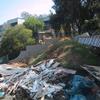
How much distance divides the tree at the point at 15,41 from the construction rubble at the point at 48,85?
60.2 feet

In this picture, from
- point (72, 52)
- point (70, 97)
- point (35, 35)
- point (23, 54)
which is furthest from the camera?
point (35, 35)

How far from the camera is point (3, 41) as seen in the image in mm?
47812

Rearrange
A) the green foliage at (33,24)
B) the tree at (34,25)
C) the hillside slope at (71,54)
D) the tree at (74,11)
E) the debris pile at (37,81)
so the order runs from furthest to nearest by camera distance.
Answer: the green foliage at (33,24), the tree at (34,25), the tree at (74,11), the hillside slope at (71,54), the debris pile at (37,81)

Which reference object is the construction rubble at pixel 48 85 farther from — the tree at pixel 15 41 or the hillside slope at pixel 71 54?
the tree at pixel 15 41

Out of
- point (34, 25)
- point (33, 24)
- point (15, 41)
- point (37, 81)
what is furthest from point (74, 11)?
point (37, 81)

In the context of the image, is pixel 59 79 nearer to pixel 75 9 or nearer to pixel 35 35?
pixel 75 9

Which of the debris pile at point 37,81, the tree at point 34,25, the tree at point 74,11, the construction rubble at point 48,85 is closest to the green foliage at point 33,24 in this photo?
the tree at point 34,25

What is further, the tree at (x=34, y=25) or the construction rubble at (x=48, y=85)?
the tree at (x=34, y=25)

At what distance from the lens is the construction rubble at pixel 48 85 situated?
18672mm

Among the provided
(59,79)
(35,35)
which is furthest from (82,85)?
(35,35)

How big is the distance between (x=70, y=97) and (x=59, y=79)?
316cm

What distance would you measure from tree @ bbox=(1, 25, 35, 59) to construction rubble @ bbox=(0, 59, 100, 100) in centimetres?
1835

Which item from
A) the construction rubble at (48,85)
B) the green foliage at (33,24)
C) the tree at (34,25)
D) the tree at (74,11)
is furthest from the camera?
the green foliage at (33,24)

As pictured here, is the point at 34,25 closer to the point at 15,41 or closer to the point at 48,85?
the point at 15,41
